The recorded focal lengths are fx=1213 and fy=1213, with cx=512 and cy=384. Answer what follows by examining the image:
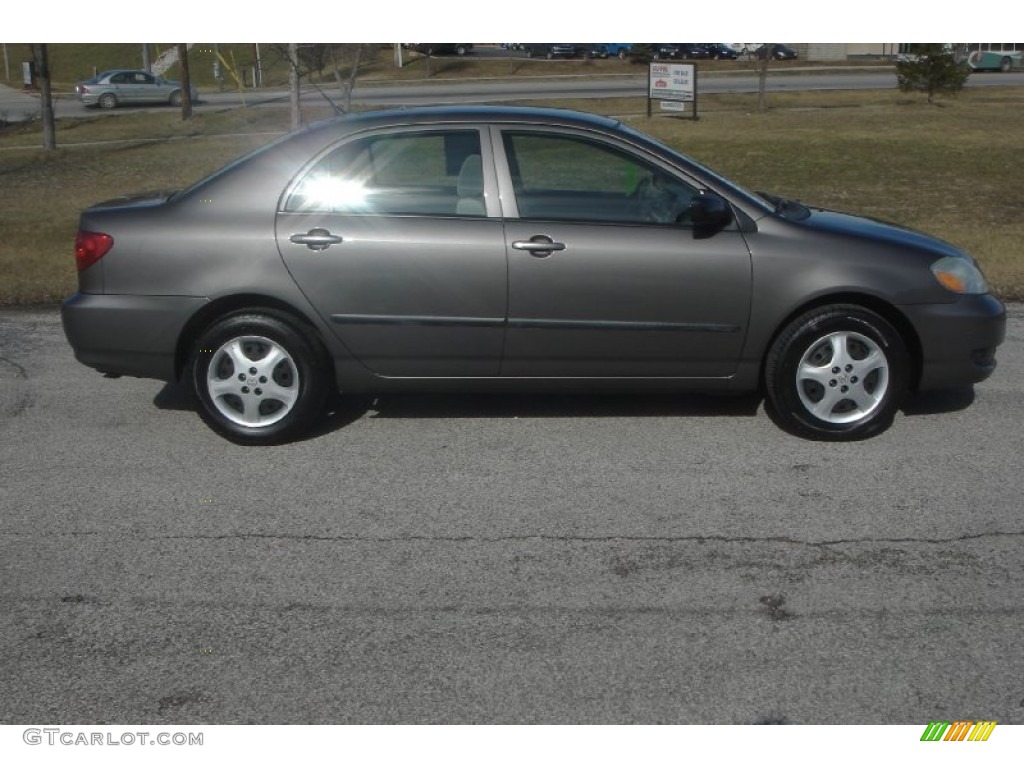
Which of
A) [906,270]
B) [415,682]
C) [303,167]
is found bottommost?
[415,682]

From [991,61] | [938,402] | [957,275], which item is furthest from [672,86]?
[991,61]

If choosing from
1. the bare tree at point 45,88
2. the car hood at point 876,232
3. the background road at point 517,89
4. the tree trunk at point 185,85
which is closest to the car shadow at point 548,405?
the car hood at point 876,232

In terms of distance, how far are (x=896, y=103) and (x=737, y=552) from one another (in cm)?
2919

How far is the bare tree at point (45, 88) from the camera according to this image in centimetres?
2334

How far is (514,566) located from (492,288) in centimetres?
173

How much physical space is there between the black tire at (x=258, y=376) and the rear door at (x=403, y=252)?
0.21 metres

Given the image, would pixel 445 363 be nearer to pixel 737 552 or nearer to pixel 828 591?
pixel 737 552

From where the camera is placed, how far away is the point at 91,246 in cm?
599

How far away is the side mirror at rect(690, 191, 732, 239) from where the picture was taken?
580 cm

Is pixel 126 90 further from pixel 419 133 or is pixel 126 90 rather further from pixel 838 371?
pixel 838 371

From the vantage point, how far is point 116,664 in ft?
12.8

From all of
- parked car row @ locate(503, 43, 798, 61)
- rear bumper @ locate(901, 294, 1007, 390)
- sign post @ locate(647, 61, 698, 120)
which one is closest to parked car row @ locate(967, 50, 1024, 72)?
parked car row @ locate(503, 43, 798, 61)

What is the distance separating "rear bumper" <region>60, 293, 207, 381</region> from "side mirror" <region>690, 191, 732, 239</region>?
2414 mm

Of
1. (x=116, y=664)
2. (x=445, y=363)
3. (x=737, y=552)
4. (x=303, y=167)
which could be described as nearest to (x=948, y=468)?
(x=737, y=552)
